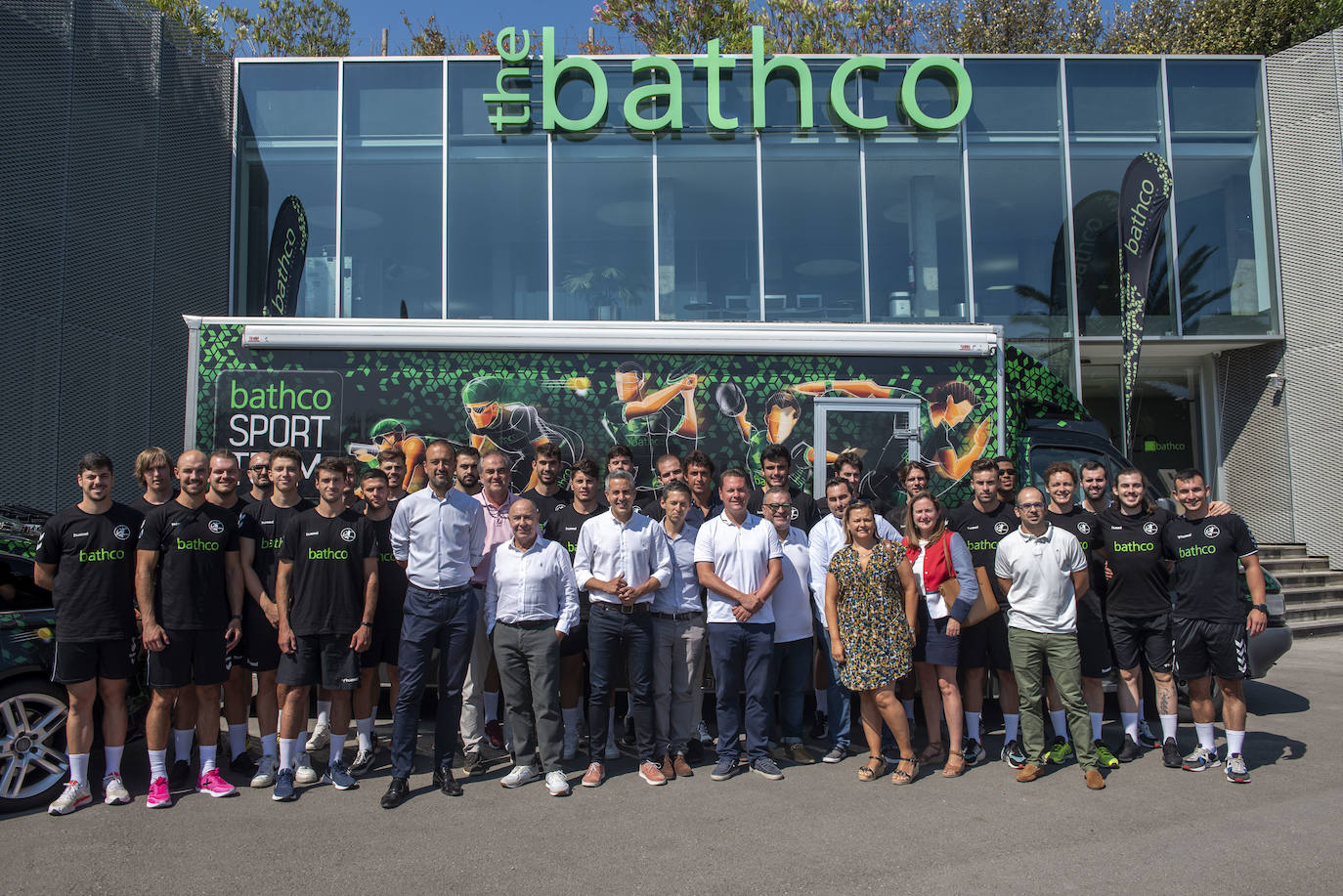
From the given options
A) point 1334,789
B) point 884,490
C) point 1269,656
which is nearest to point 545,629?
point 884,490

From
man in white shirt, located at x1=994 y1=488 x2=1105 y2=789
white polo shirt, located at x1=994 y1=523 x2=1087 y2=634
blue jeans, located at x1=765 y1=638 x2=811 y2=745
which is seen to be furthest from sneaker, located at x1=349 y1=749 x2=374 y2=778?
white polo shirt, located at x1=994 y1=523 x2=1087 y2=634

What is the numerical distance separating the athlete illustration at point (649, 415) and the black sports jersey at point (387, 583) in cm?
185

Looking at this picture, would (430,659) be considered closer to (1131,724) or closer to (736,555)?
(736,555)

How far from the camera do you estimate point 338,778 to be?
5.49 metres

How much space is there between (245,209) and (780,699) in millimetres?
12015

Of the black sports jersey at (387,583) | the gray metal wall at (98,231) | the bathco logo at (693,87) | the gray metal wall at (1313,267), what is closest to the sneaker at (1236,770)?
the black sports jersey at (387,583)

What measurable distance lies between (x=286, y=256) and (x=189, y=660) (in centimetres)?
863

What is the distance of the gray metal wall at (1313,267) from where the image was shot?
1342 centimetres

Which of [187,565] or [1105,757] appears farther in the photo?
[1105,757]

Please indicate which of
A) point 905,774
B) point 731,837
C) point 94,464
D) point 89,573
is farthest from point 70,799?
point 905,774

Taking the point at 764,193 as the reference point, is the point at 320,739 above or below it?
below

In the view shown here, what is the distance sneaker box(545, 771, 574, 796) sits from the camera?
536 cm

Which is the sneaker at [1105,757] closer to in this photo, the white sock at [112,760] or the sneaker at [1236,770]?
the sneaker at [1236,770]

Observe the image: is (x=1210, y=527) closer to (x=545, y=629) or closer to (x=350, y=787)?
(x=545, y=629)
